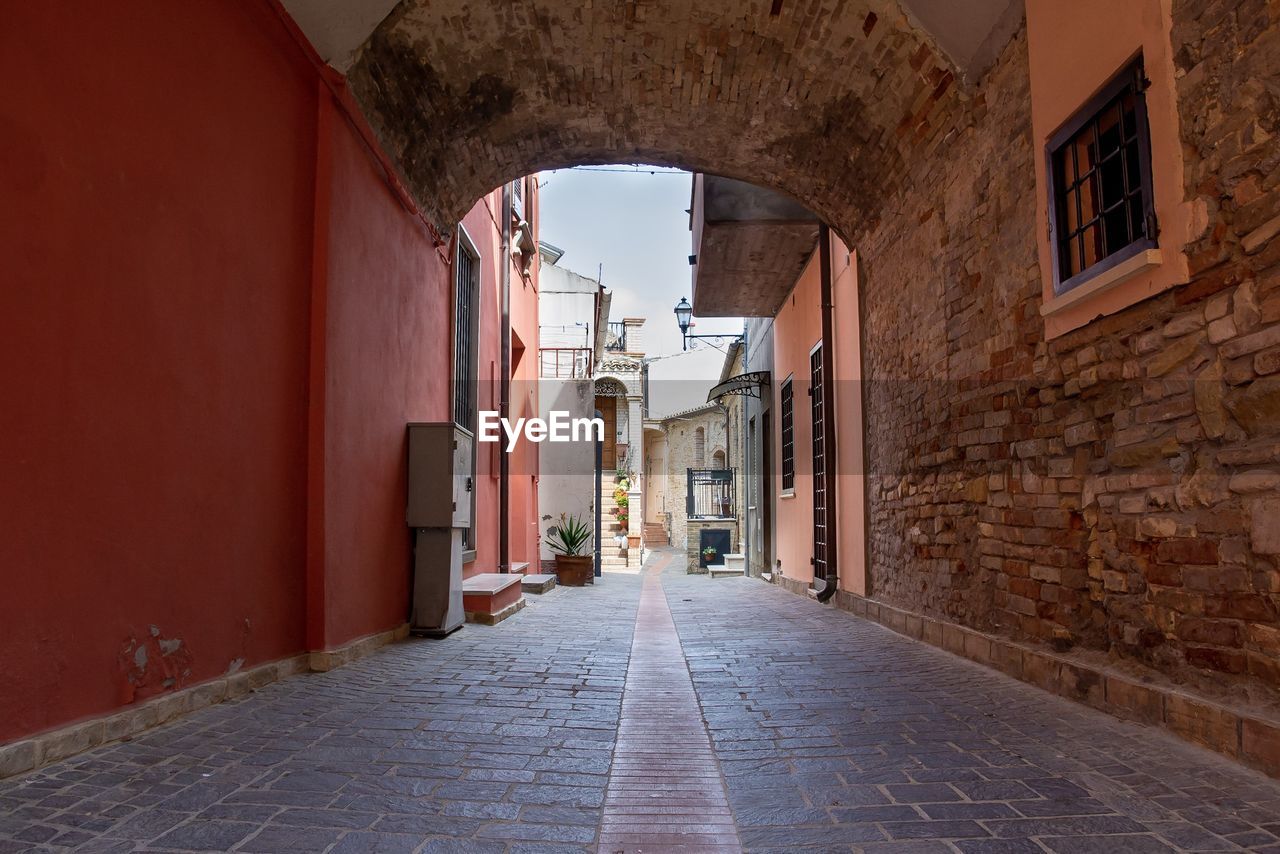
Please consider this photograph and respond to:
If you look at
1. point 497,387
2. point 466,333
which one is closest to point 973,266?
point 466,333

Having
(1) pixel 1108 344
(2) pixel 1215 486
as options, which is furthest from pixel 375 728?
(1) pixel 1108 344

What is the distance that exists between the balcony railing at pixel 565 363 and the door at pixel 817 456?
30.8 ft

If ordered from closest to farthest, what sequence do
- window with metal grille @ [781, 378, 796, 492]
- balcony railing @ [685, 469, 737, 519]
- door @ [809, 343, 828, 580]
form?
door @ [809, 343, 828, 580] → window with metal grille @ [781, 378, 796, 492] → balcony railing @ [685, 469, 737, 519]

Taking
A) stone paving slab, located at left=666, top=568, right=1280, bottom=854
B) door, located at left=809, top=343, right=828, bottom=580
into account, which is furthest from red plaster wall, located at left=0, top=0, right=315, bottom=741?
door, located at left=809, top=343, right=828, bottom=580

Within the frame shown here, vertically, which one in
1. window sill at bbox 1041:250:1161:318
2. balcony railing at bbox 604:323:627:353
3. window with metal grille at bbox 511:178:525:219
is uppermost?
balcony railing at bbox 604:323:627:353

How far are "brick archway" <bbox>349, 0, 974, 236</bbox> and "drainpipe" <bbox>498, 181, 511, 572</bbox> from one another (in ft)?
13.2

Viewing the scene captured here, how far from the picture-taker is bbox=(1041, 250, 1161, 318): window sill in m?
3.69

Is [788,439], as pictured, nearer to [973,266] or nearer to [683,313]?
[683,313]

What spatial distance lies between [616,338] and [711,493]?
14.1 metres

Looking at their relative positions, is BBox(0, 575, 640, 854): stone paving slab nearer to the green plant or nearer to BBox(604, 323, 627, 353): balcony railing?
the green plant

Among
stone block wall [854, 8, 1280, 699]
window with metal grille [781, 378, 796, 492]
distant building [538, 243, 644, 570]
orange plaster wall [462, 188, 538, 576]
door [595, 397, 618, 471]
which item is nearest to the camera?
stone block wall [854, 8, 1280, 699]

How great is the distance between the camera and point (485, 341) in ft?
38.6

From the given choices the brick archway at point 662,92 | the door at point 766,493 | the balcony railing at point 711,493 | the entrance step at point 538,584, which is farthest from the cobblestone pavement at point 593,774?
the balcony railing at point 711,493

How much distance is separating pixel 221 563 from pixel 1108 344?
4.67m
